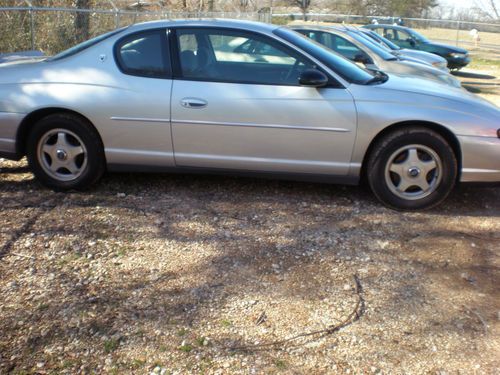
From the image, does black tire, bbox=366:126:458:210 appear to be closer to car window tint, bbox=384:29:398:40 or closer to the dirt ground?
the dirt ground

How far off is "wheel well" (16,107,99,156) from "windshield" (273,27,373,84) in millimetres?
1923

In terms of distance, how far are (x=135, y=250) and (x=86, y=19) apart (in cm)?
1029

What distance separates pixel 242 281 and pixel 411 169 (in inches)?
77.5

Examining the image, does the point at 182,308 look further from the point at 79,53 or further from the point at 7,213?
the point at 79,53

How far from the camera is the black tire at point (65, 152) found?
487 centimetres

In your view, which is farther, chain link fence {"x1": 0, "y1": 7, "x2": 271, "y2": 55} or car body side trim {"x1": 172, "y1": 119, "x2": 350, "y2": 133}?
chain link fence {"x1": 0, "y1": 7, "x2": 271, "y2": 55}

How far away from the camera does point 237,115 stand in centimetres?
465

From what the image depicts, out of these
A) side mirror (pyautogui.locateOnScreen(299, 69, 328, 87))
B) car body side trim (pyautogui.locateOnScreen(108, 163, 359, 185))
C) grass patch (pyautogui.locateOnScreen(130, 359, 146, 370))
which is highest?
side mirror (pyautogui.locateOnScreen(299, 69, 328, 87))

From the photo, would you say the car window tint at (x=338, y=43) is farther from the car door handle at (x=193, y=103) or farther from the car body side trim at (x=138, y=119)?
the car body side trim at (x=138, y=119)

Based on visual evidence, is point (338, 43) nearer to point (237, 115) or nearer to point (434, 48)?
point (237, 115)

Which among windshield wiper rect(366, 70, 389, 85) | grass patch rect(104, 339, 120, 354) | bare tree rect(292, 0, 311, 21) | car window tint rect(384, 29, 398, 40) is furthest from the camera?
bare tree rect(292, 0, 311, 21)

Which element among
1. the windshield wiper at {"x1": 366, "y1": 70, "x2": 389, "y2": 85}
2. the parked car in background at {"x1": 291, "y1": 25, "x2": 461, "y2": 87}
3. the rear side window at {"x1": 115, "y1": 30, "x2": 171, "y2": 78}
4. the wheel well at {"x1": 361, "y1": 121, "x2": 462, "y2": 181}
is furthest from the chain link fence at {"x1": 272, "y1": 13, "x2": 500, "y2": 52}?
→ the rear side window at {"x1": 115, "y1": 30, "x2": 171, "y2": 78}

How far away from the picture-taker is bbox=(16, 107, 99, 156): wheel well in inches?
192

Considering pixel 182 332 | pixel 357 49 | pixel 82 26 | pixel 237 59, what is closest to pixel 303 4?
pixel 82 26
